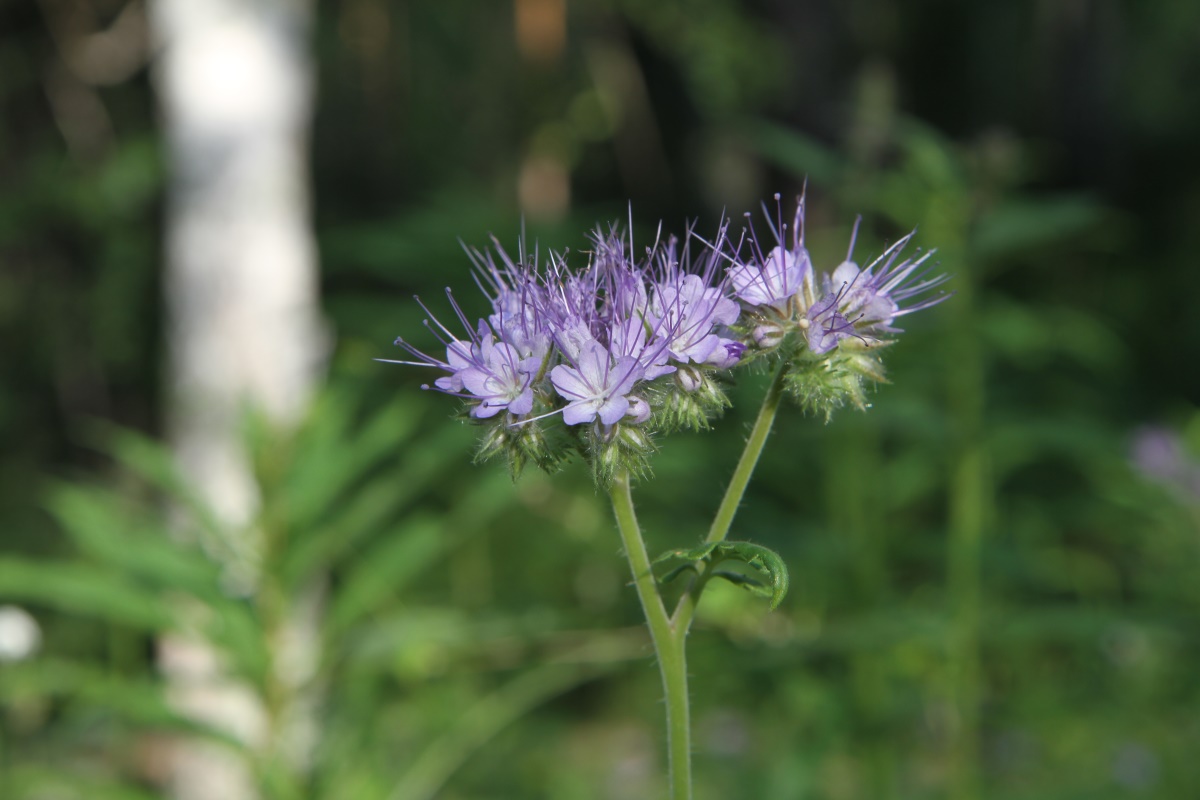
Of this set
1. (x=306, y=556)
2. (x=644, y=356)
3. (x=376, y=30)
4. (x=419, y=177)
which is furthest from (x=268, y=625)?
(x=419, y=177)

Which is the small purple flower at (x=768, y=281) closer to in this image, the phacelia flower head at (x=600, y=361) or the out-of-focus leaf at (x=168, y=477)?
the phacelia flower head at (x=600, y=361)

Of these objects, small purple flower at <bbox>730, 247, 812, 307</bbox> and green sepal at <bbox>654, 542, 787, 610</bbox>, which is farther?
small purple flower at <bbox>730, 247, 812, 307</bbox>

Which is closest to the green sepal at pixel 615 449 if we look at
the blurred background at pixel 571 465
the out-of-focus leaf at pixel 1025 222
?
the blurred background at pixel 571 465

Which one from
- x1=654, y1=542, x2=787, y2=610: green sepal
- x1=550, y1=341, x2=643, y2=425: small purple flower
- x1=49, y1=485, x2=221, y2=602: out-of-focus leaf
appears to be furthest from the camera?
x1=49, y1=485, x2=221, y2=602: out-of-focus leaf

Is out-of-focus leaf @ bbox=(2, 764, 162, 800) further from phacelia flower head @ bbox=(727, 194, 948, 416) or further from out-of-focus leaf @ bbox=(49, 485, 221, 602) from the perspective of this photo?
phacelia flower head @ bbox=(727, 194, 948, 416)

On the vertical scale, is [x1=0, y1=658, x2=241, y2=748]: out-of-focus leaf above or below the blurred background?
below

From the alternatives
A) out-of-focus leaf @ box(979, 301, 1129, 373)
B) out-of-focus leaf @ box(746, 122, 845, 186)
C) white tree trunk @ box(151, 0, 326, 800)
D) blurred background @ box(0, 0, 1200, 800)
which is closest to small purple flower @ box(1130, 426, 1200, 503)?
blurred background @ box(0, 0, 1200, 800)

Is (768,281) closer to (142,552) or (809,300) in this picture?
(809,300)

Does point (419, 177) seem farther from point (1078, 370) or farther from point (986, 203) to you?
point (986, 203)
